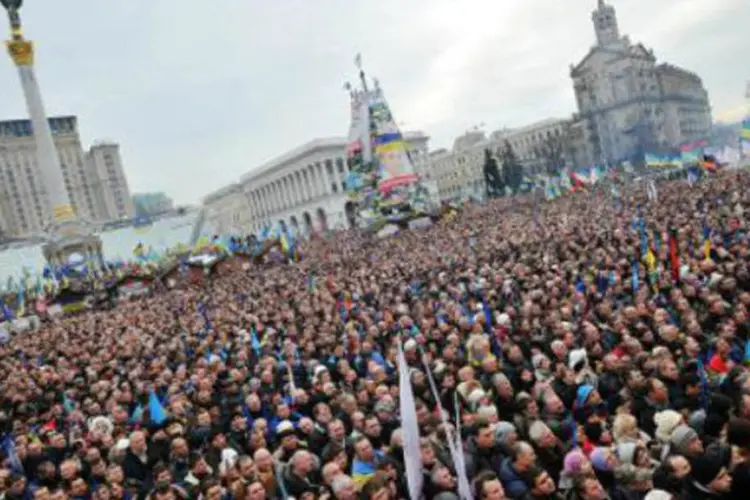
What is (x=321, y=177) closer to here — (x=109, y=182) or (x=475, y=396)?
(x=109, y=182)

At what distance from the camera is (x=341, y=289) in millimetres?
19156

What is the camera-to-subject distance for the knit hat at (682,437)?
15.9 ft

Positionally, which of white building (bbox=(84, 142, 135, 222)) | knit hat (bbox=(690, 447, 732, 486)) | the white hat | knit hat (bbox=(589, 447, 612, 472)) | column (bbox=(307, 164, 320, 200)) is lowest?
knit hat (bbox=(589, 447, 612, 472))

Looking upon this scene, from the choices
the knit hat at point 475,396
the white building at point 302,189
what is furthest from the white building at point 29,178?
the knit hat at point 475,396

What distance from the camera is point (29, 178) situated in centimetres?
11694

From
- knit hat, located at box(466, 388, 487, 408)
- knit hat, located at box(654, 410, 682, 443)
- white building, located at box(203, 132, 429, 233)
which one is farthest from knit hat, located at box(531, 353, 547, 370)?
white building, located at box(203, 132, 429, 233)

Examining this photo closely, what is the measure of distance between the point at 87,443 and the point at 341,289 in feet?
36.1

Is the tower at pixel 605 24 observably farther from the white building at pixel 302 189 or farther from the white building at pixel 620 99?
the white building at pixel 302 189

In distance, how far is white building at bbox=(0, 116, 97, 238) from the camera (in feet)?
375

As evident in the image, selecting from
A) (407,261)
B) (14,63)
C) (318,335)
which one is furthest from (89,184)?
(318,335)

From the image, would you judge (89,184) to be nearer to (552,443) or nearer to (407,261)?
(407,261)

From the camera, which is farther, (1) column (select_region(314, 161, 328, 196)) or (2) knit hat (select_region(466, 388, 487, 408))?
(1) column (select_region(314, 161, 328, 196))

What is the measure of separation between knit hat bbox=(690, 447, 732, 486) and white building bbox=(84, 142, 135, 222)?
128256mm

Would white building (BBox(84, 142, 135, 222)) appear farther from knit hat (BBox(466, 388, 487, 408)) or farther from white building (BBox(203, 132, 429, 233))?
knit hat (BBox(466, 388, 487, 408))
